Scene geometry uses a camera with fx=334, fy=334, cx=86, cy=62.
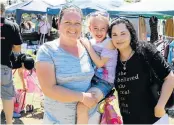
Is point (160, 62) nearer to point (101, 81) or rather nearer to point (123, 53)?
point (123, 53)

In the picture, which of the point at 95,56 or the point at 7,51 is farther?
the point at 7,51

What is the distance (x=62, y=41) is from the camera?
7.26ft

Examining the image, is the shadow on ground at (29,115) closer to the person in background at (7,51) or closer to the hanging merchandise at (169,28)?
the person in background at (7,51)

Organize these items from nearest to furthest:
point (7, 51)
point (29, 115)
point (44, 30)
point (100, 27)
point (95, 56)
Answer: point (95, 56) → point (100, 27) → point (7, 51) → point (29, 115) → point (44, 30)

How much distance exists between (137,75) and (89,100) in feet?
1.47

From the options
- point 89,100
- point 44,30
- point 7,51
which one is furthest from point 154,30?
point 44,30

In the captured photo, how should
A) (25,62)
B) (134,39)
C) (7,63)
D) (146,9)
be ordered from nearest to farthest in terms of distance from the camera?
(134,39), (7,63), (25,62), (146,9)

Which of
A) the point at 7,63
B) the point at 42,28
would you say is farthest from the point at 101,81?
the point at 42,28

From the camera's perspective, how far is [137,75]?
2455mm

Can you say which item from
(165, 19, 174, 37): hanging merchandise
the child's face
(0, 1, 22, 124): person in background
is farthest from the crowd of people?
(165, 19, 174, 37): hanging merchandise

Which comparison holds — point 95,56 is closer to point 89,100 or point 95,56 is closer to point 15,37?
point 89,100

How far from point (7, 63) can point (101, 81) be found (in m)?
2.41

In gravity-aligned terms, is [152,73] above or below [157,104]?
above

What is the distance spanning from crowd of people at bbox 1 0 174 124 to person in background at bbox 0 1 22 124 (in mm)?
2139
